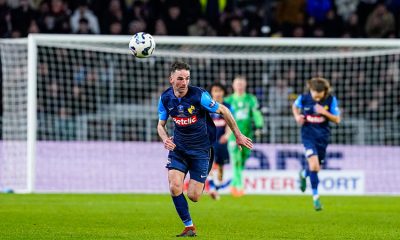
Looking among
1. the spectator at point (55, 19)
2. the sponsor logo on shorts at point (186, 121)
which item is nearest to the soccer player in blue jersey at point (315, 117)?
the sponsor logo on shorts at point (186, 121)

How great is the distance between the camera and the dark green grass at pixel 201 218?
1127cm

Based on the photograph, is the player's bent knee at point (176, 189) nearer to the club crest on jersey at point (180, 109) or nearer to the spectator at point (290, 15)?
the club crest on jersey at point (180, 109)

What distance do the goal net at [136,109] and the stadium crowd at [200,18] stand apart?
0.56m

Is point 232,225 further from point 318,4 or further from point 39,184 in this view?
point 318,4

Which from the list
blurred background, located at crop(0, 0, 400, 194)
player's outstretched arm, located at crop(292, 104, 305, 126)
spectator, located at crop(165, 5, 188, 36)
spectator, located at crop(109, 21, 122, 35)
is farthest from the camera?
spectator, located at crop(165, 5, 188, 36)

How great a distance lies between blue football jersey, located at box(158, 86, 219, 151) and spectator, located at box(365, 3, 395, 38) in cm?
1363

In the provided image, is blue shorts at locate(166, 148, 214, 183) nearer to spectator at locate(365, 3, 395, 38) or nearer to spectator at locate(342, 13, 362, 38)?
spectator at locate(342, 13, 362, 38)

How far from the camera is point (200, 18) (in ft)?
78.9

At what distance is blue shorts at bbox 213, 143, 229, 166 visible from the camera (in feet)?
64.1

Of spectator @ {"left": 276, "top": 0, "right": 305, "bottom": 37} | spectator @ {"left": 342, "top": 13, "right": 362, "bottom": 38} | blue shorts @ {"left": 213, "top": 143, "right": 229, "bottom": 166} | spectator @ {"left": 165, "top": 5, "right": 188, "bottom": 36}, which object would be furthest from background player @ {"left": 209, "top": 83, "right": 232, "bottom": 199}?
spectator @ {"left": 342, "top": 13, "right": 362, "bottom": 38}

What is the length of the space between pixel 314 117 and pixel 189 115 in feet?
18.8

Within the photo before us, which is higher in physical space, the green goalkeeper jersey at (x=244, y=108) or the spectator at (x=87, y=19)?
the spectator at (x=87, y=19)

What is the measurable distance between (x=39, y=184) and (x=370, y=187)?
23.9 ft

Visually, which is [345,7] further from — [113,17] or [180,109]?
[180,109]
